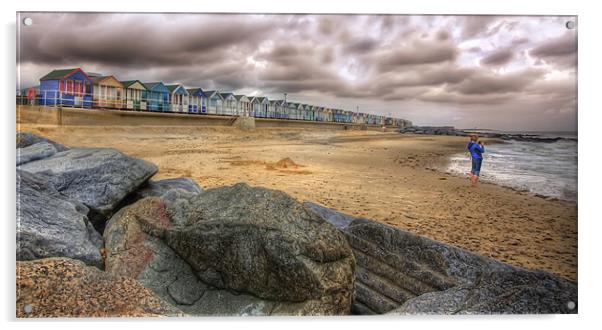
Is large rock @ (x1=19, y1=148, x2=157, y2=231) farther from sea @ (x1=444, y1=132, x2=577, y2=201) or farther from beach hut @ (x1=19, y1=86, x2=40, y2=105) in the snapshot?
sea @ (x1=444, y1=132, x2=577, y2=201)

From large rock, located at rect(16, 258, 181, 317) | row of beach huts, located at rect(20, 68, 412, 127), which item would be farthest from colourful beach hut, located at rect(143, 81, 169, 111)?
large rock, located at rect(16, 258, 181, 317)

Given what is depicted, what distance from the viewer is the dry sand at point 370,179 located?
345 cm

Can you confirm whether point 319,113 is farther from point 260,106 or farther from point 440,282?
point 440,282

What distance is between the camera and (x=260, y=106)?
389 cm

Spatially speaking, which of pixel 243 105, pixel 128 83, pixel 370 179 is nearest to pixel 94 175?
pixel 128 83

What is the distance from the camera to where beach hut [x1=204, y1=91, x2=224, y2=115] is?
3777 millimetres

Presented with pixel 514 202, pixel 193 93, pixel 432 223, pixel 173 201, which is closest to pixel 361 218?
pixel 432 223

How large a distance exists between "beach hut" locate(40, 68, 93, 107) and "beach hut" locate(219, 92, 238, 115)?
1.08 metres

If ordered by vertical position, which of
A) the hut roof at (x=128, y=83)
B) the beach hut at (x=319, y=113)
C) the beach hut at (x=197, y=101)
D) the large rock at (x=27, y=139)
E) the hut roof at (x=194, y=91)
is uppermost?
the hut roof at (x=128, y=83)

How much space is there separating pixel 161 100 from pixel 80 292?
1.74m

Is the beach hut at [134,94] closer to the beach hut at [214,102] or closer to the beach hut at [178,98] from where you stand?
the beach hut at [178,98]

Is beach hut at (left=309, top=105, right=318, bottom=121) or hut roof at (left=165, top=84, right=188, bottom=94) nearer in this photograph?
hut roof at (left=165, top=84, right=188, bottom=94)

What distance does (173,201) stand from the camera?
11.4 ft

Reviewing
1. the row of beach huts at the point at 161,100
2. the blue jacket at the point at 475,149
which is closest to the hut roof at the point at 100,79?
the row of beach huts at the point at 161,100
